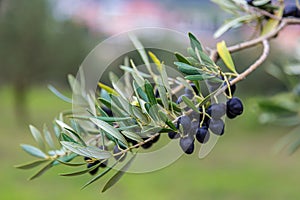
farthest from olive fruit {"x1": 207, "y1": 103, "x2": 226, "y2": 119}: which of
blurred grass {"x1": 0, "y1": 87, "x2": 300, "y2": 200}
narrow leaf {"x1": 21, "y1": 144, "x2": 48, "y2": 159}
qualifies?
blurred grass {"x1": 0, "y1": 87, "x2": 300, "y2": 200}

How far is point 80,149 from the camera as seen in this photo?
1.09ft

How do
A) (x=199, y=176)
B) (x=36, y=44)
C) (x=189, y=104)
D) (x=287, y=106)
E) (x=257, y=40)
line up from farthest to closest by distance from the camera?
(x=36, y=44) → (x=199, y=176) → (x=287, y=106) → (x=257, y=40) → (x=189, y=104)

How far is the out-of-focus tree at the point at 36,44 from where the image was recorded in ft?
16.5

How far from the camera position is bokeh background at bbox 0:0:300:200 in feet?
11.9

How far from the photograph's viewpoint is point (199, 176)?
13.6 feet

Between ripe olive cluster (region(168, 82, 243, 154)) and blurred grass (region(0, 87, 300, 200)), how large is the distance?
286cm

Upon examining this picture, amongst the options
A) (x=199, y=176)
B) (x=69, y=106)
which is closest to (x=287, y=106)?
(x=199, y=176)

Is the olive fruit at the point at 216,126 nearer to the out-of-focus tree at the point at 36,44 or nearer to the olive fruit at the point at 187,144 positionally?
the olive fruit at the point at 187,144

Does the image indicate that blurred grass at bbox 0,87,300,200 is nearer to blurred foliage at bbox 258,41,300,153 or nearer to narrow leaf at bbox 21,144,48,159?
blurred foliage at bbox 258,41,300,153

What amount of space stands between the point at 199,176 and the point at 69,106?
6.41 ft

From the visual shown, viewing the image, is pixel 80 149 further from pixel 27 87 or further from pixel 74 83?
pixel 27 87

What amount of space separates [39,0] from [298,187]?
10.2ft

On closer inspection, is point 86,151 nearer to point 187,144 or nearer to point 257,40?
point 187,144

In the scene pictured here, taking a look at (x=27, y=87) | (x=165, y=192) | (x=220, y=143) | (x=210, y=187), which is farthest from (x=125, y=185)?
(x=27, y=87)
